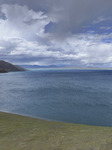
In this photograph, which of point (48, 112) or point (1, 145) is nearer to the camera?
point (1, 145)

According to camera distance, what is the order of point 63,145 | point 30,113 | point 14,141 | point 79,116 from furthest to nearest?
1. point 30,113
2. point 79,116
3. point 14,141
4. point 63,145

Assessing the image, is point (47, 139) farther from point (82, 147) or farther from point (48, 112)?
point (48, 112)

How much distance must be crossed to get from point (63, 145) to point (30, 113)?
19785 mm

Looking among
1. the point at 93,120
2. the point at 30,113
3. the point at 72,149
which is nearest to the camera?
the point at 72,149

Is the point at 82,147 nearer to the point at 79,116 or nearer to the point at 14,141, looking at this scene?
the point at 14,141

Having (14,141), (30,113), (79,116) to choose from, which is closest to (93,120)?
(79,116)

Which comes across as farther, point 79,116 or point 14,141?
point 79,116

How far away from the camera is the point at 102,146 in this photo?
7.58 m

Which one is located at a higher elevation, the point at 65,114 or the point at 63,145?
the point at 63,145

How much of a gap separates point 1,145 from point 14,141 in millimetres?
906

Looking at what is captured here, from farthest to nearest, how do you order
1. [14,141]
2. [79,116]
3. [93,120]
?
[79,116] → [93,120] → [14,141]

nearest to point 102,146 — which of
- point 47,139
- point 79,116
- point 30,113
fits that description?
point 47,139

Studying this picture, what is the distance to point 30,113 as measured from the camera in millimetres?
26359

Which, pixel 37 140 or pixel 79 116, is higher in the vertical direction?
pixel 37 140
